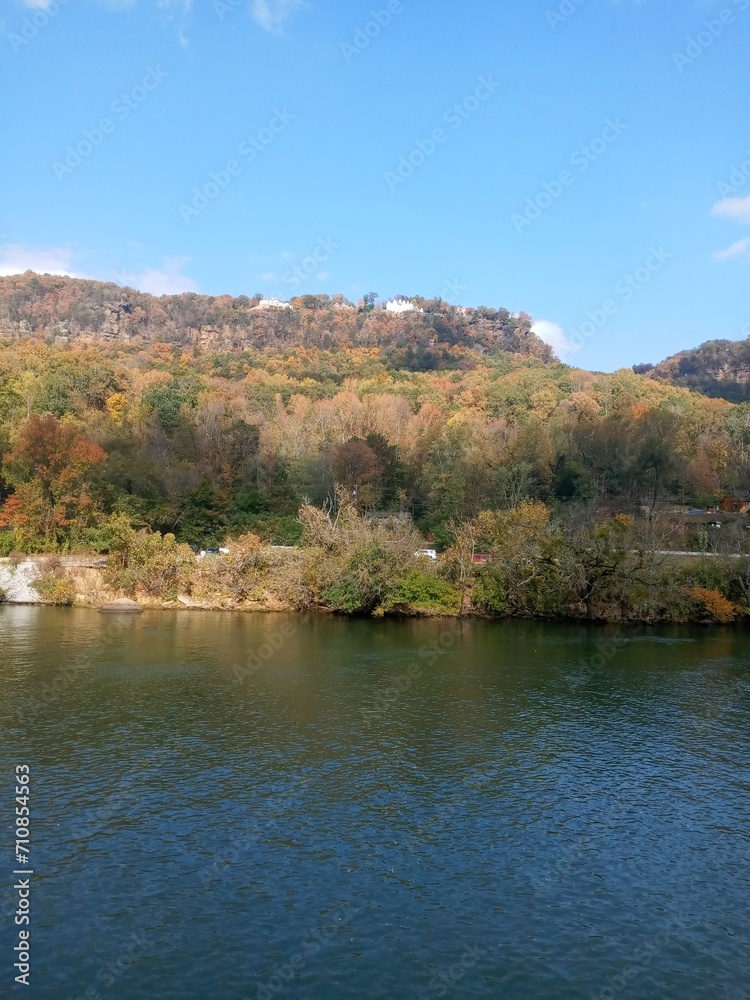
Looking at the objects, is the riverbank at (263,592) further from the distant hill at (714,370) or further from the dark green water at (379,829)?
the distant hill at (714,370)

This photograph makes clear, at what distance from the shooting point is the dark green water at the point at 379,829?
11172 mm

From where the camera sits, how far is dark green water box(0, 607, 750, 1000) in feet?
36.7

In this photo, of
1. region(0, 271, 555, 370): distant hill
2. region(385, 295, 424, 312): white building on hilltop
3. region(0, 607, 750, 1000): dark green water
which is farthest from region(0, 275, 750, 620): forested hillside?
region(385, 295, 424, 312): white building on hilltop

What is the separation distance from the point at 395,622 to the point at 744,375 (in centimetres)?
9041

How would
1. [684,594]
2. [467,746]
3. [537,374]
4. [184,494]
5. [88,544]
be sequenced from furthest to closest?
[537,374], [184,494], [88,544], [684,594], [467,746]

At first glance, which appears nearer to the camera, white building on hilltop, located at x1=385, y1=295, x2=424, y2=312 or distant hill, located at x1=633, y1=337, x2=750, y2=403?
distant hill, located at x1=633, y1=337, x2=750, y2=403

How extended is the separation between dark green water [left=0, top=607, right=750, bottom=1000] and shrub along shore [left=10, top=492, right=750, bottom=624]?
12.4m

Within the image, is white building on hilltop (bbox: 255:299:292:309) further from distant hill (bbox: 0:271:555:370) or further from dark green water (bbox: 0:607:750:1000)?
dark green water (bbox: 0:607:750:1000)

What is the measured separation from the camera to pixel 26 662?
95.7 ft

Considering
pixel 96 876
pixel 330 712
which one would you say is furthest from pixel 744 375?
pixel 96 876

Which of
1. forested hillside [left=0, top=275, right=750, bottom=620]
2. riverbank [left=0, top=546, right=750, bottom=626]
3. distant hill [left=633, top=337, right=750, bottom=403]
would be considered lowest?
riverbank [left=0, top=546, right=750, bottom=626]

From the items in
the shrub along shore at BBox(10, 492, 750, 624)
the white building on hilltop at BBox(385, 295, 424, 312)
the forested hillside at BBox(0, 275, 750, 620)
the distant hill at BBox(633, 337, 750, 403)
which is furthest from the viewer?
the white building on hilltop at BBox(385, 295, 424, 312)

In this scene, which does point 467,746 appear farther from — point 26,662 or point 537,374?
point 537,374

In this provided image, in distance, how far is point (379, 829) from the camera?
1564 cm
